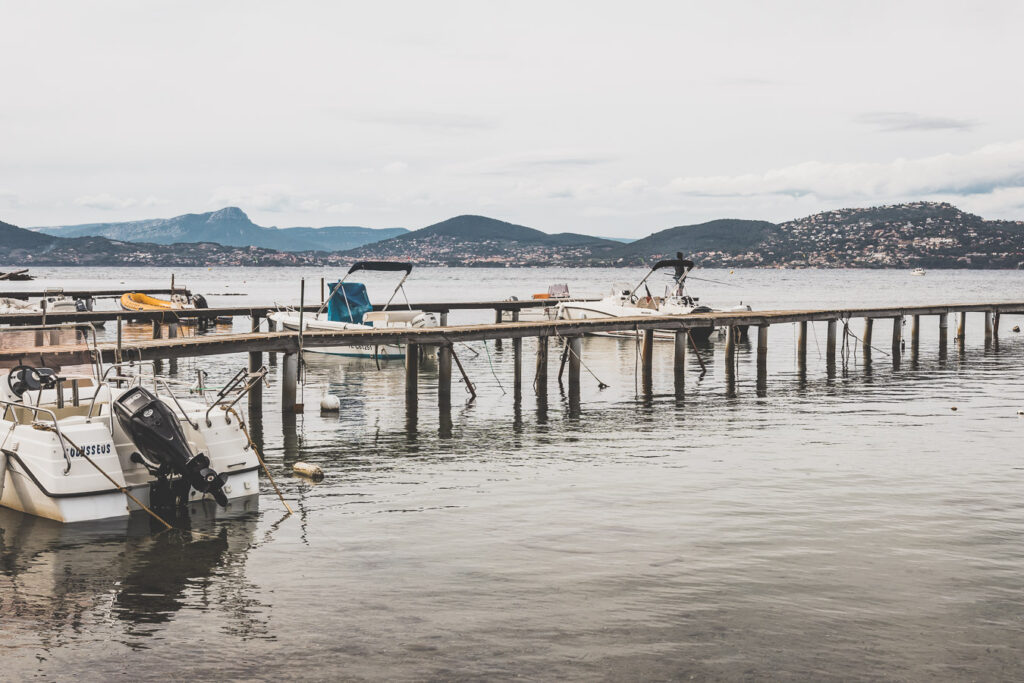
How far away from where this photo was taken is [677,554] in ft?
39.9

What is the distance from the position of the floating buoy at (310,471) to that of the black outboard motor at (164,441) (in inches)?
137

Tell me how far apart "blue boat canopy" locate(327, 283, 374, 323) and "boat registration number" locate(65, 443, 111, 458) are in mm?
22961

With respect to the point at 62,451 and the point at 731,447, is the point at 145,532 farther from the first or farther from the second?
the point at 731,447

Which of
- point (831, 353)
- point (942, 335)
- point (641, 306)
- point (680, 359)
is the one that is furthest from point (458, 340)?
point (942, 335)

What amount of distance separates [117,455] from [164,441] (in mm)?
744

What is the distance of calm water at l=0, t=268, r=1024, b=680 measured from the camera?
8.97m

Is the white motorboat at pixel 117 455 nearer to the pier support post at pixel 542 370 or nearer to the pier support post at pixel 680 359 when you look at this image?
the pier support post at pixel 542 370

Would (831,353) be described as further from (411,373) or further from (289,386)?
(289,386)

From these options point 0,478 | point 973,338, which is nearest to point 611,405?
point 0,478

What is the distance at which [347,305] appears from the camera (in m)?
35.9

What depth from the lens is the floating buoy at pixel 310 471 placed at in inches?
650

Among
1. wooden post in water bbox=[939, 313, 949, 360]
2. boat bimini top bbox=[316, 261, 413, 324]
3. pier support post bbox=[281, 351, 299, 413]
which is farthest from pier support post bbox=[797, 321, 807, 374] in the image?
pier support post bbox=[281, 351, 299, 413]

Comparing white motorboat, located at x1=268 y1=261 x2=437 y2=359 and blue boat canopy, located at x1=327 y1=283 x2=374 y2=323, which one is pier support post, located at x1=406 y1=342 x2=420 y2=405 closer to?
white motorboat, located at x1=268 y1=261 x2=437 y2=359

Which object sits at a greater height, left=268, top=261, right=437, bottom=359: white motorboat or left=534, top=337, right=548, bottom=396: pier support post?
left=268, top=261, right=437, bottom=359: white motorboat
